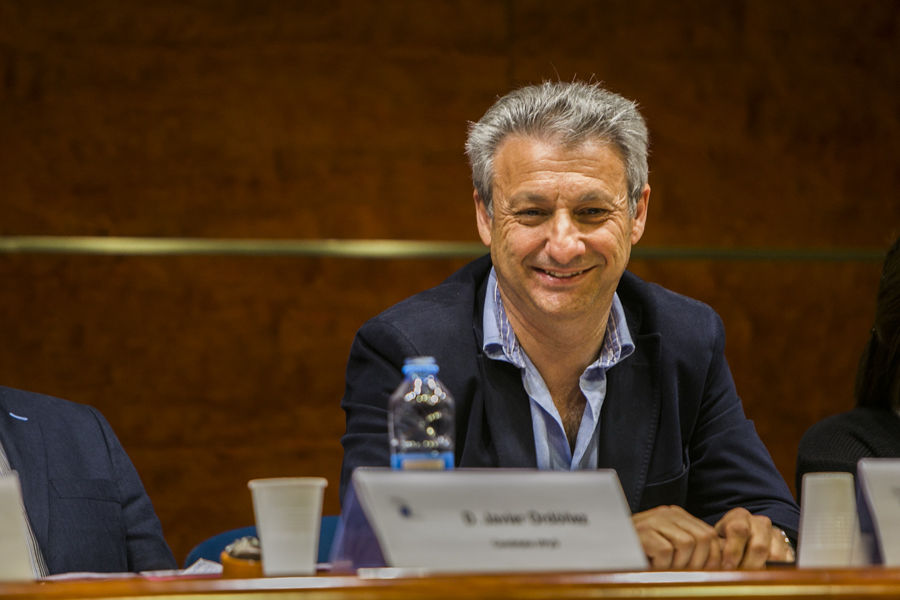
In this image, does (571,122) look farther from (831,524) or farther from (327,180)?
(327,180)

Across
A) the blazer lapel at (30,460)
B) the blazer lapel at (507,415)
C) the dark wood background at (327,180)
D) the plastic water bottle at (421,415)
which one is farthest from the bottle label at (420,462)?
the dark wood background at (327,180)

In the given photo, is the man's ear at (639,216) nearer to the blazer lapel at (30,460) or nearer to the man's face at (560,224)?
the man's face at (560,224)

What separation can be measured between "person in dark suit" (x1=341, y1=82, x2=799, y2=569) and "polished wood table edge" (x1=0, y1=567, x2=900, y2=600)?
73cm

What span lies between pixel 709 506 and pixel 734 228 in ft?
5.44

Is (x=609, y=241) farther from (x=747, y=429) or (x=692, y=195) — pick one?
(x=692, y=195)

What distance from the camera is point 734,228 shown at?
339 centimetres

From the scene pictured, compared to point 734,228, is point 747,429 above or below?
below

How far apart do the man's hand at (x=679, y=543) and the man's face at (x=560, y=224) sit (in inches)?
23.4

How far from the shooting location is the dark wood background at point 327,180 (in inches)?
122

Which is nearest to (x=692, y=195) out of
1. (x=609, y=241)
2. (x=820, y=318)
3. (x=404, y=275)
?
(x=820, y=318)

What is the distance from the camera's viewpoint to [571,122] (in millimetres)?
1838

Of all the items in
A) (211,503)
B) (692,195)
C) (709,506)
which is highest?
(692,195)

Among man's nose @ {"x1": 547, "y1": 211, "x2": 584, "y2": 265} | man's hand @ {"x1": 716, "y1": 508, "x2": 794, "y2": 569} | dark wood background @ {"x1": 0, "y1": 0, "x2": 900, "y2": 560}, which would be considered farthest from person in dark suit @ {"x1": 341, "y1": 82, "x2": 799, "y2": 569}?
dark wood background @ {"x1": 0, "y1": 0, "x2": 900, "y2": 560}

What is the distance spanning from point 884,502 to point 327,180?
91.1 inches
